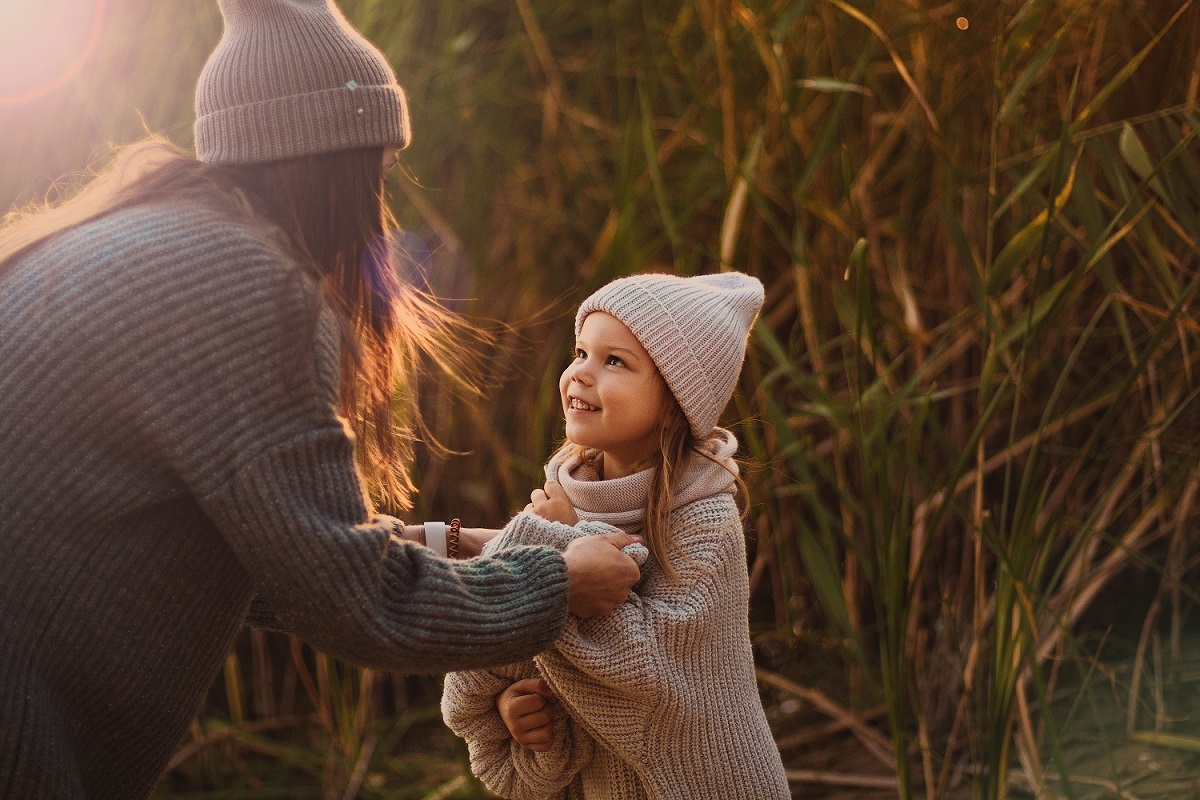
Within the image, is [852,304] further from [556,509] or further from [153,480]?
[153,480]

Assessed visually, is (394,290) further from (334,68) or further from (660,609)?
(660,609)

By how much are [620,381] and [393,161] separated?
0.38 meters

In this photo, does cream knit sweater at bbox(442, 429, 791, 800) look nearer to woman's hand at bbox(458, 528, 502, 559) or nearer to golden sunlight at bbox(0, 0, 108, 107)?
woman's hand at bbox(458, 528, 502, 559)

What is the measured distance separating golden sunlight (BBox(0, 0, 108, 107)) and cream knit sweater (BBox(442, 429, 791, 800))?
153cm

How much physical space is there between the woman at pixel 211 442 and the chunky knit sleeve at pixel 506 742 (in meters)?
0.20

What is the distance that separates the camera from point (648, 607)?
144cm

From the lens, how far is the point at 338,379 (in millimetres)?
1265

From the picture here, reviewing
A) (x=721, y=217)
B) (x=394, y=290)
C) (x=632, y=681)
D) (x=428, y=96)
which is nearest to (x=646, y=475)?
(x=632, y=681)

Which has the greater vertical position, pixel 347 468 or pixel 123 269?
pixel 123 269

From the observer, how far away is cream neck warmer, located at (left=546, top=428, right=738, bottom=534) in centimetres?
150

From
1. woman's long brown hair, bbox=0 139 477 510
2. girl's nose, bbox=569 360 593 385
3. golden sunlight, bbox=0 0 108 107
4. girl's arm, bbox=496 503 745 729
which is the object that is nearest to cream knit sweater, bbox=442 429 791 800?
girl's arm, bbox=496 503 745 729

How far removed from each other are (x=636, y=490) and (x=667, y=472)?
0.05 meters

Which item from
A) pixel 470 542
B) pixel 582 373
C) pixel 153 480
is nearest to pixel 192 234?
pixel 153 480

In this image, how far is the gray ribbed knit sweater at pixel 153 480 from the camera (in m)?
1.18
